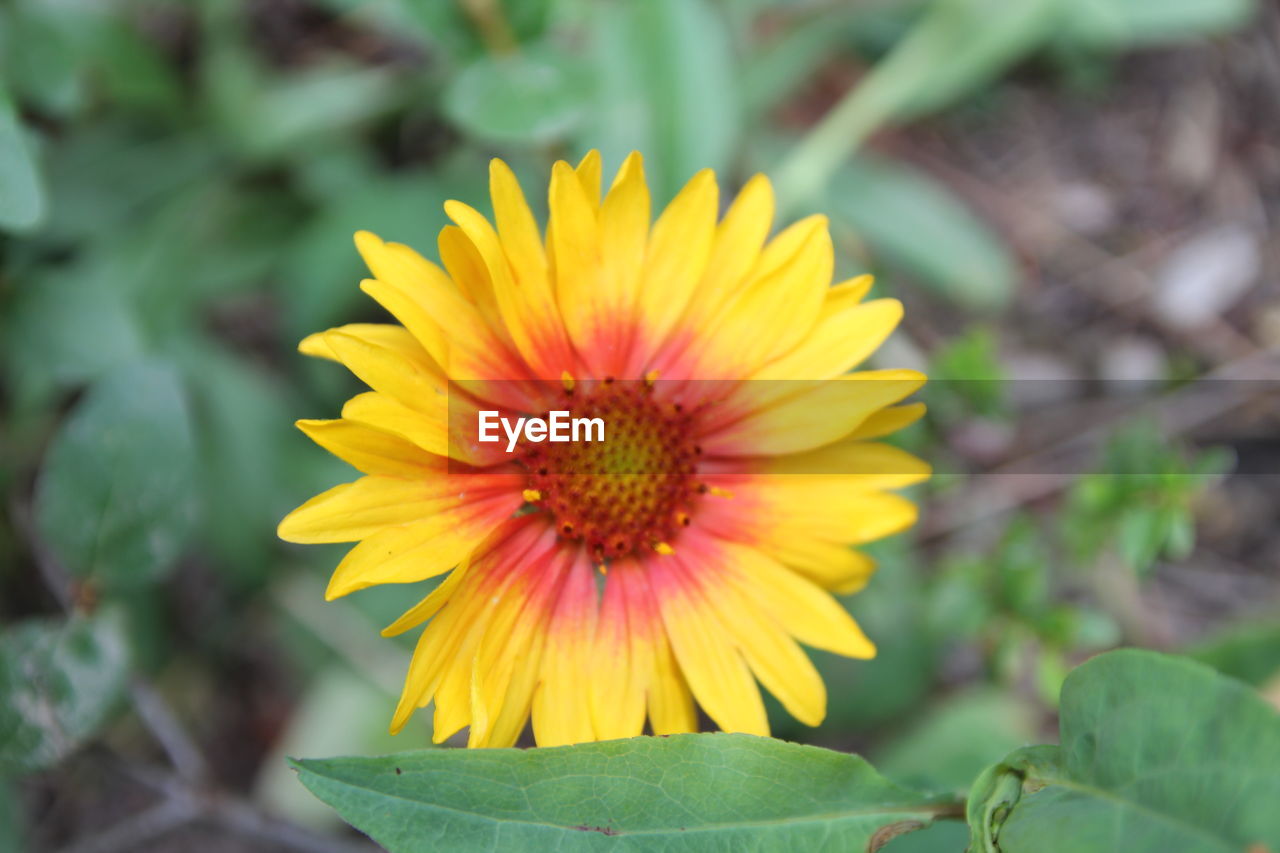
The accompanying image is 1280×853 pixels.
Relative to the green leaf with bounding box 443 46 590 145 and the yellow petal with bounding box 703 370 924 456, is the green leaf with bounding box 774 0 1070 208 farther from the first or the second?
the yellow petal with bounding box 703 370 924 456

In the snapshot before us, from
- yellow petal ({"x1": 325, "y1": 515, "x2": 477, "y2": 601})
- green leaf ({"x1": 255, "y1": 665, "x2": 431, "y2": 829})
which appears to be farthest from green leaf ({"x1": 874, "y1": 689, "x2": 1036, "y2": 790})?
yellow petal ({"x1": 325, "y1": 515, "x2": 477, "y2": 601})

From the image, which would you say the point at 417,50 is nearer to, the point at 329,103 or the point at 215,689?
the point at 329,103

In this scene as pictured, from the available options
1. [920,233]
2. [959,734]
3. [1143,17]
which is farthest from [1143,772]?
[1143,17]

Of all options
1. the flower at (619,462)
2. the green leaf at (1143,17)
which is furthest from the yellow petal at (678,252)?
the green leaf at (1143,17)

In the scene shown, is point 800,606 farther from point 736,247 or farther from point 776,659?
point 736,247

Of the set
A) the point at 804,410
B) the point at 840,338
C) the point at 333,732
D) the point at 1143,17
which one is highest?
the point at 1143,17

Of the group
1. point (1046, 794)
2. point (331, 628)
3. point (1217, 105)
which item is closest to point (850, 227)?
point (1217, 105)

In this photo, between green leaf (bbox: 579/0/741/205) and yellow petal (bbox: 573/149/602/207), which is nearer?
yellow petal (bbox: 573/149/602/207)
